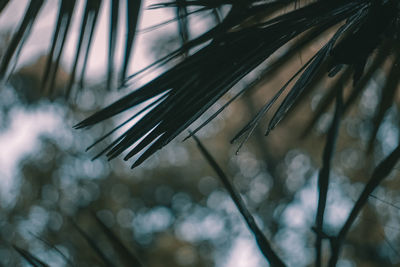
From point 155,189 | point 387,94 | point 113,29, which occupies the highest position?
point 113,29

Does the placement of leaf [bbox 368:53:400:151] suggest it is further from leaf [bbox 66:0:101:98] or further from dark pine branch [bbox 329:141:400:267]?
leaf [bbox 66:0:101:98]

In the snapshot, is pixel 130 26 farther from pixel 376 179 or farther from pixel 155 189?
pixel 155 189

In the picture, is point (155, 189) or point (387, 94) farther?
point (155, 189)

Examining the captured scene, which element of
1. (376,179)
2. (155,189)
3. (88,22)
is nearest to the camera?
(376,179)

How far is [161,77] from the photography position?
0.47 metres

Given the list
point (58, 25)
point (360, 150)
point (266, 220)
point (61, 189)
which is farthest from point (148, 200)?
point (58, 25)

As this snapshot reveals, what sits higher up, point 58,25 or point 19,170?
point 58,25

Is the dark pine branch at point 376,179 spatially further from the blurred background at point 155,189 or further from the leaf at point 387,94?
the blurred background at point 155,189

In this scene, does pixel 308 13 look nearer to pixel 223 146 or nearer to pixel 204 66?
pixel 204 66

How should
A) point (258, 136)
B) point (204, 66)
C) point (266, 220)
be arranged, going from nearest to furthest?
point (204, 66), point (258, 136), point (266, 220)

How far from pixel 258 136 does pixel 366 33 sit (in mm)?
5734

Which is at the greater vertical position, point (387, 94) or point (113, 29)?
point (113, 29)

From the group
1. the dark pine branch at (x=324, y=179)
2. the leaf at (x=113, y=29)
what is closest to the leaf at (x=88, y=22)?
the leaf at (x=113, y=29)

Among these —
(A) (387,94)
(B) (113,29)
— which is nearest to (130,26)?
(B) (113,29)
